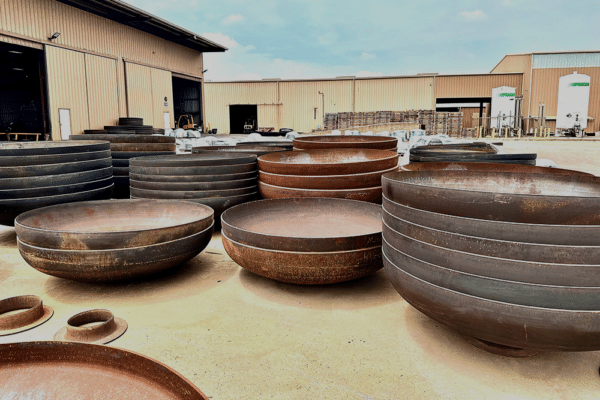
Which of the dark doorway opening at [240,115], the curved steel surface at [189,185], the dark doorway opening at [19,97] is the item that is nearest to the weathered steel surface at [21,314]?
the curved steel surface at [189,185]

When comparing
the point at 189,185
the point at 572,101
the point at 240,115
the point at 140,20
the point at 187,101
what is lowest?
the point at 189,185

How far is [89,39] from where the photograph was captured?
615 inches

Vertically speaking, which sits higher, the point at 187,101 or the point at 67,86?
the point at 187,101

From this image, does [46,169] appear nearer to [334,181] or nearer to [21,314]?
[21,314]

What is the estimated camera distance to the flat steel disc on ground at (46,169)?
386 cm

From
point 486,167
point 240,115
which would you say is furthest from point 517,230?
point 240,115

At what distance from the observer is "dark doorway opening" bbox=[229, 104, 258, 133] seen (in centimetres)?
3233

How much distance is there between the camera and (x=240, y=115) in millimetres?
32688

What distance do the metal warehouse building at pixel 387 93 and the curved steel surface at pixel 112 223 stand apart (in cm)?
2705

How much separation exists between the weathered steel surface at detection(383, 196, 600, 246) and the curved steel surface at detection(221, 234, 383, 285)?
0.89 metres

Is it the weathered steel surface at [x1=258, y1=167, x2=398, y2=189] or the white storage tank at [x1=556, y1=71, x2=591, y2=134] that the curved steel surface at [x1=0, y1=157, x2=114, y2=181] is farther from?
the white storage tank at [x1=556, y1=71, x2=591, y2=134]

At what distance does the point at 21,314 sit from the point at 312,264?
5.65ft

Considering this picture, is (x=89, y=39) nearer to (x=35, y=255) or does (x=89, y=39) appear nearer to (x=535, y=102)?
(x=35, y=255)

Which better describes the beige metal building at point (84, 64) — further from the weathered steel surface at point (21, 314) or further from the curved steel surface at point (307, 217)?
the weathered steel surface at point (21, 314)
